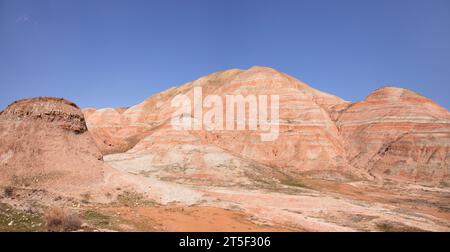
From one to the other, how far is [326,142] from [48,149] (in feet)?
126

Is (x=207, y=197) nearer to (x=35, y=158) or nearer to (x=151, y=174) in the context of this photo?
(x=35, y=158)

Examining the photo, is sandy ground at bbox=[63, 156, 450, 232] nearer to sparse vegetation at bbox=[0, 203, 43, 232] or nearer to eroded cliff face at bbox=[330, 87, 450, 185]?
sparse vegetation at bbox=[0, 203, 43, 232]

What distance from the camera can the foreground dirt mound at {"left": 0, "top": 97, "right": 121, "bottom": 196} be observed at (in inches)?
719

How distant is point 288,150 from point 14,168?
1466 inches

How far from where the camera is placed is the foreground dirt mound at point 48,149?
59.9 ft

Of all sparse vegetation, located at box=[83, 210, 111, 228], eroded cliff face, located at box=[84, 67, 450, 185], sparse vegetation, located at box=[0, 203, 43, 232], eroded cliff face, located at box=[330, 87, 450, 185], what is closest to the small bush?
sparse vegetation, located at box=[0, 203, 43, 232]

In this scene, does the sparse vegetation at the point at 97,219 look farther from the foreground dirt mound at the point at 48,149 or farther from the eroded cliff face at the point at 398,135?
the eroded cliff face at the point at 398,135

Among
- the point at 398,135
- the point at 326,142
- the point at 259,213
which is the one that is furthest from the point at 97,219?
the point at 398,135

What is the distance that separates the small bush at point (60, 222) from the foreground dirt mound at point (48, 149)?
6107 millimetres

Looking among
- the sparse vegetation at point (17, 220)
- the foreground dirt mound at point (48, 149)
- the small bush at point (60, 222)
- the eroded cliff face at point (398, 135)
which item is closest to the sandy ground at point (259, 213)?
the small bush at point (60, 222)

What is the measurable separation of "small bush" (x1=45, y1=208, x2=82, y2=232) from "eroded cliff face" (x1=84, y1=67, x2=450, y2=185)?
24.4 meters

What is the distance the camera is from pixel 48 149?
20.0 meters

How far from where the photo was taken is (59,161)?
19.7 m
